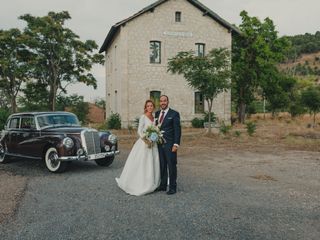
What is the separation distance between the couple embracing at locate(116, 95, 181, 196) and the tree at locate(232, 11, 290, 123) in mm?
22335

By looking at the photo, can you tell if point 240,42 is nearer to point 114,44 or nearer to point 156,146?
point 114,44

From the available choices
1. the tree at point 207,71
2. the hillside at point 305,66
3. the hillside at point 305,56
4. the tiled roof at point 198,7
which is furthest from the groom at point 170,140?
the hillside at point 305,56

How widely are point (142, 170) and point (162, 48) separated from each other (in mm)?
18989

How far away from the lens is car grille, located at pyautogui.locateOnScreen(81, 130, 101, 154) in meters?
9.23

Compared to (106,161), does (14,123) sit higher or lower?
higher

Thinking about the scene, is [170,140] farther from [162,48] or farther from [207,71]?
[162,48]

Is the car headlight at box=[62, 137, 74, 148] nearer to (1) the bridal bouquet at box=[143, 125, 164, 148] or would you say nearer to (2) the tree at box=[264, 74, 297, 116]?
(1) the bridal bouquet at box=[143, 125, 164, 148]

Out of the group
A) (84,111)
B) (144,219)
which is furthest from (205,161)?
(84,111)

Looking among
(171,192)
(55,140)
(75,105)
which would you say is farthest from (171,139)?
(75,105)

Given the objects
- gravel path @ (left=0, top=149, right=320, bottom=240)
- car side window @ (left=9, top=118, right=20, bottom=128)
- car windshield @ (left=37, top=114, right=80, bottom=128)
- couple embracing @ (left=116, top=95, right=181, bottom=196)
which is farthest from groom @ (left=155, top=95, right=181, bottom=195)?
car side window @ (left=9, top=118, right=20, bottom=128)

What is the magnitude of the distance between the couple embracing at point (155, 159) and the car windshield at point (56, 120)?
4014 millimetres

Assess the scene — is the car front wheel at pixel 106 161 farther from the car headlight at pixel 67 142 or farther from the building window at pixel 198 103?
the building window at pixel 198 103

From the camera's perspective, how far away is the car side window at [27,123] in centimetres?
1019

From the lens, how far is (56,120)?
10.4m
